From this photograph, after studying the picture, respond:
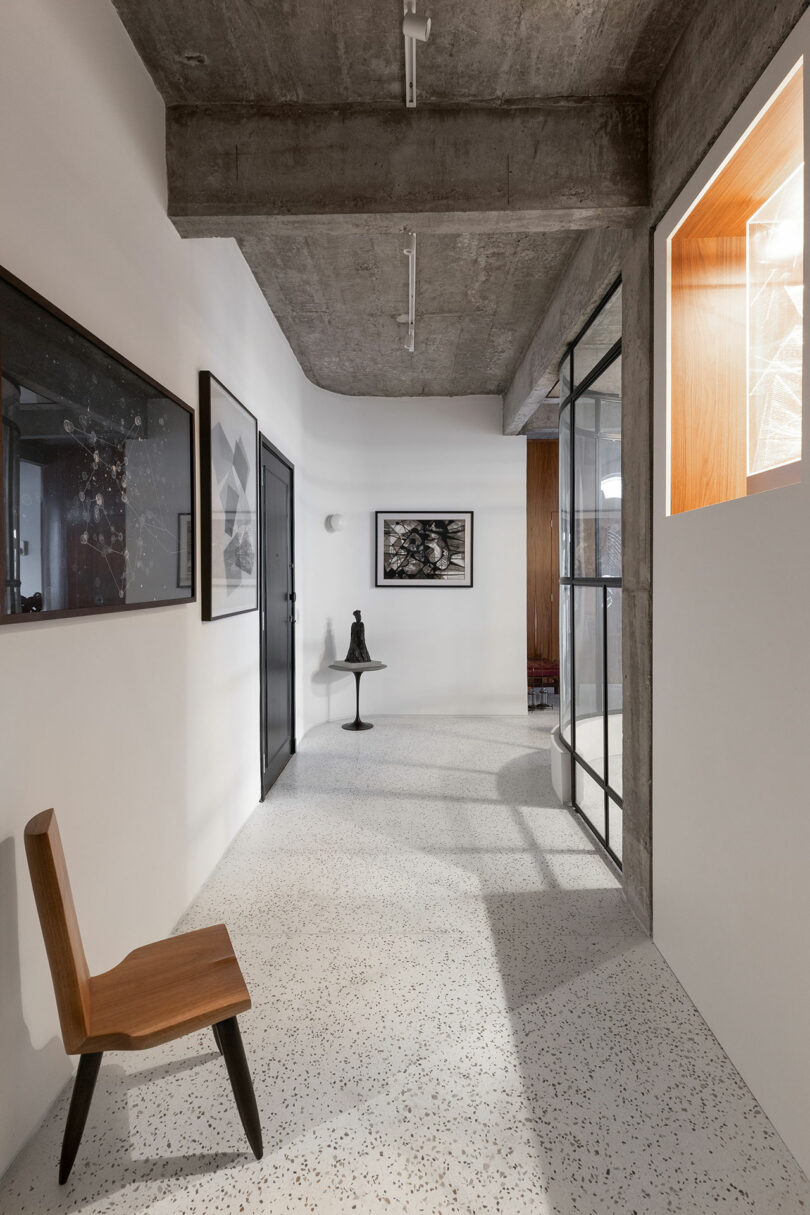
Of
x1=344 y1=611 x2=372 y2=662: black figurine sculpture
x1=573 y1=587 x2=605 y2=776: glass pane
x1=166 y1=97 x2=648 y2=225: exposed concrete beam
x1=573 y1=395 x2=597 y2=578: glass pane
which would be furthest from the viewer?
x1=344 y1=611 x2=372 y2=662: black figurine sculpture

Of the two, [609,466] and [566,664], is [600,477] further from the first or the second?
[566,664]

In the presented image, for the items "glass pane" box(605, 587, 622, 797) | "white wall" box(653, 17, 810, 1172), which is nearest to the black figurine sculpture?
"glass pane" box(605, 587, 622, 797)

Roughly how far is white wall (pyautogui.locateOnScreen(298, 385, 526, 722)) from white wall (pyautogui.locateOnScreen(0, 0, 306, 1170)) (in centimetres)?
336

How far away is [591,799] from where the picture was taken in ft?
11.6

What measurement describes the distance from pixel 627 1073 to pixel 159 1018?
3.89 feet

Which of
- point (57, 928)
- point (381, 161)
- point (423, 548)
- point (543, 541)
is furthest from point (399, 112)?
point (543, 541)

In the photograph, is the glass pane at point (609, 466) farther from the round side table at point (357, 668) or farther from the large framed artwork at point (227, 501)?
the round side table at point (357, 668)

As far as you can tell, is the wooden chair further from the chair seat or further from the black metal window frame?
the black metal window frame

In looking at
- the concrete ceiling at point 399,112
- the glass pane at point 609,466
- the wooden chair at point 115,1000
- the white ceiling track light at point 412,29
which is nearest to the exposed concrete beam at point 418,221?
the concrete ceiling at point 399,112

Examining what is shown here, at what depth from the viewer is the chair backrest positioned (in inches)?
52.8

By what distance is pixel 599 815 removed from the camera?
3.38 m

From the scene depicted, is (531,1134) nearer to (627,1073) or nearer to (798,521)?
(627,1073)

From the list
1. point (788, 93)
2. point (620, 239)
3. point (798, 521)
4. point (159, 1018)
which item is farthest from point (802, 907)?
point (620, 239)

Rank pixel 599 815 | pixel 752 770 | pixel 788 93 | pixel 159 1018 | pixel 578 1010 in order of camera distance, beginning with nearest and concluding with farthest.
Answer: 1. pixel 159 1018
2. pixel 788 93
3. pixel 752 770
4. pixel 578 1010
5. pixel 599 815
